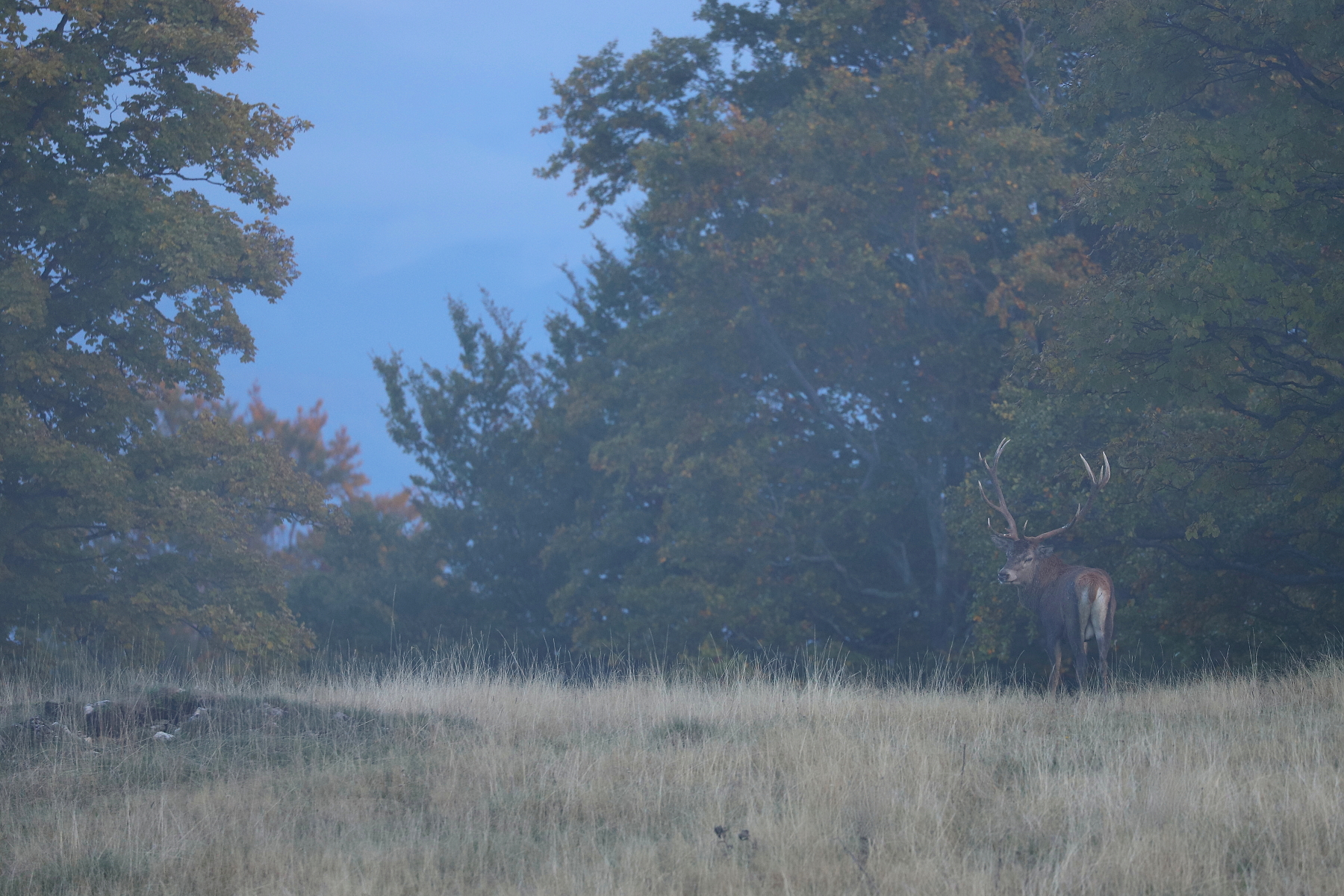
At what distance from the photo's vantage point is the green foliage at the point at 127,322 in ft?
57.2

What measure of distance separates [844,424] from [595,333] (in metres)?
13.9

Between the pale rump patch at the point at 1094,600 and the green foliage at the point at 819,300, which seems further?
the green foliage at the point at 819,300

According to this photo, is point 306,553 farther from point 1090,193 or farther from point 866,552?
point 1090,193

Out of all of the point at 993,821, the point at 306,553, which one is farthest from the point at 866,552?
the point at 306,553

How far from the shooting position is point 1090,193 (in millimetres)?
14383

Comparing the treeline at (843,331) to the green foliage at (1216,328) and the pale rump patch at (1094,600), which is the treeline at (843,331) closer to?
the green foliage at (1216,328)

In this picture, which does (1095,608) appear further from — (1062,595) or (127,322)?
(127,322)

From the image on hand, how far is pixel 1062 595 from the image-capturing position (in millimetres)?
11719

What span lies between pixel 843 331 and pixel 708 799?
17665 millimetres

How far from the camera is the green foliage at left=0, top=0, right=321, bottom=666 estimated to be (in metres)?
17.4

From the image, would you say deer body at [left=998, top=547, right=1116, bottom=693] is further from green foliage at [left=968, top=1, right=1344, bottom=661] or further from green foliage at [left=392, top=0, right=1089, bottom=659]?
green foliage at [left=392, top=0, right=1089, bottom=659]

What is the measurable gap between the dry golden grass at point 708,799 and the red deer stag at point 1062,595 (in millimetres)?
1502

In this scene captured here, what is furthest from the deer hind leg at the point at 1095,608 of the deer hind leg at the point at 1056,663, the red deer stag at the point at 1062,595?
the deer hind leg at the point at 1056,663

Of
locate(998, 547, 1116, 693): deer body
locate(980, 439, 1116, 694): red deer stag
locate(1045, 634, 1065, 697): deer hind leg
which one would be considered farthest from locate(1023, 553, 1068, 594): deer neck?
locate(1045, 634, 1065, 697): deer hind leg
